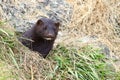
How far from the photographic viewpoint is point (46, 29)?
6.41 m

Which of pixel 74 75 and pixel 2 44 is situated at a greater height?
pixel 2 44

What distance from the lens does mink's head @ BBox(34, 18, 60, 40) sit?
6.37 meters

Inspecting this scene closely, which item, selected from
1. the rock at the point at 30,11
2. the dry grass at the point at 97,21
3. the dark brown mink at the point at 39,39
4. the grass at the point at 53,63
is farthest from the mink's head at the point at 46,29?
the dry grass at the point at 97,21

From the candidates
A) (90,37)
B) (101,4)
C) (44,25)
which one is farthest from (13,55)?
(101,4)

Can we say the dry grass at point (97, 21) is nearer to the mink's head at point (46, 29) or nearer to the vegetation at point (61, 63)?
the vegetation at point (61, 63)

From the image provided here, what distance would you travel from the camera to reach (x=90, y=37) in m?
7.71

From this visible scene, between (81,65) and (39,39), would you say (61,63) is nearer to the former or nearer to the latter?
(81,65)

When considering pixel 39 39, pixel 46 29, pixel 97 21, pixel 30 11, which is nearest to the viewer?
pixel 46 29

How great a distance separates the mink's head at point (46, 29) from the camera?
637 centimetres

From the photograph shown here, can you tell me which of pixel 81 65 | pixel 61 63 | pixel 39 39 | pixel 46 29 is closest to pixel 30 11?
pixel 39 39

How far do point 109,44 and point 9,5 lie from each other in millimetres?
1875

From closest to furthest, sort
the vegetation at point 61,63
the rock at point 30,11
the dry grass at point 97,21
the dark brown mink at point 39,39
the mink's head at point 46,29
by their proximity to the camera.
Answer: the vegetation at point 61,63
the mink's head at point 46,29
the dark brown mink at point 39,39
the rock at point 30,11
the dry grass at point 97,21

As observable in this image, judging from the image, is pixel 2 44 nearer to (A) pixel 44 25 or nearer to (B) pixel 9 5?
(A) pixel 44 25

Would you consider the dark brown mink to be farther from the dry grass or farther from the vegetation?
the dry grass
